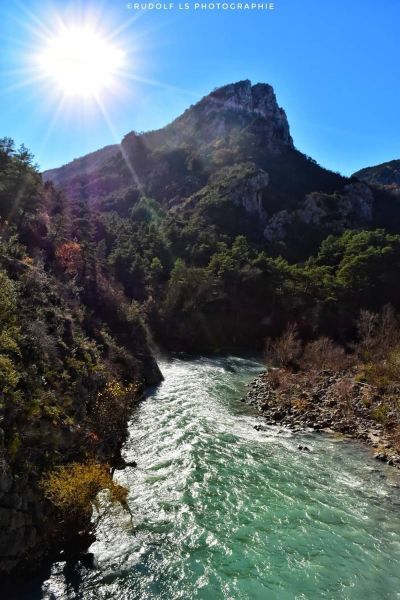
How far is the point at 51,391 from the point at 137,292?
60.5m

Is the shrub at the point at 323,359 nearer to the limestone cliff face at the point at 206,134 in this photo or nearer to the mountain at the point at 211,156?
the mountain at the point at 211,156

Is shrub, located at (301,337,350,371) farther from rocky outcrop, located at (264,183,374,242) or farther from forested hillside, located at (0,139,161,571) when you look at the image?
rocky outcrop, located at (264,183,374,242)

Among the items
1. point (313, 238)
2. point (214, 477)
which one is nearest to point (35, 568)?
point (214, 477)

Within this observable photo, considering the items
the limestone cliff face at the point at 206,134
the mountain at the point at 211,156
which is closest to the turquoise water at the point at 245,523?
the mountain at the point at 211,156

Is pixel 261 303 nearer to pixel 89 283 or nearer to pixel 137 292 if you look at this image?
pixel 137 292

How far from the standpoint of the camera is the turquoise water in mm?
12492

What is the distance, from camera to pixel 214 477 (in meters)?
19.4

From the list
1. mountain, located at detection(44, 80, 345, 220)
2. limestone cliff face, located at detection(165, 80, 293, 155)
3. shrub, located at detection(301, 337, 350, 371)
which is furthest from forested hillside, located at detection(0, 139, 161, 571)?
limestone cliff face, located at detection(165, 80, 293, 155)

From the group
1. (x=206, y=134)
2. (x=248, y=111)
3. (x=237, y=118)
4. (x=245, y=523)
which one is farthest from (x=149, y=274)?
(x=248, y=111)

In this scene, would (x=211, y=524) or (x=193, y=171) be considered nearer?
(x=211, y=524)

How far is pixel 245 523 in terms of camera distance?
15805mm

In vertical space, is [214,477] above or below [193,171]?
below

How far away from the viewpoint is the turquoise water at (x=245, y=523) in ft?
41.0

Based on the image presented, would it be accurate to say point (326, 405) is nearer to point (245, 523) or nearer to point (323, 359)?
point (323, 359)
